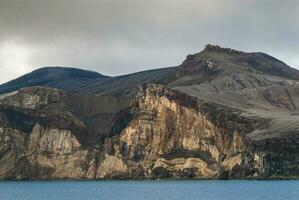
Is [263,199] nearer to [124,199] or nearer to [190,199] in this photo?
[190,199]

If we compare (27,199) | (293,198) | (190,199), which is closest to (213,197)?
(190,199)

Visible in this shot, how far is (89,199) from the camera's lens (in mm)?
127125

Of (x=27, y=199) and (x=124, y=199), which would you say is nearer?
(x=124, y=199)

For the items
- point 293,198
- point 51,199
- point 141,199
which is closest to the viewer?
point 293,198

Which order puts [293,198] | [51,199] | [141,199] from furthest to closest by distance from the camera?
[51,199] → [141,199] → [293,198]

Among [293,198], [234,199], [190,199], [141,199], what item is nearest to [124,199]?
[141,199]

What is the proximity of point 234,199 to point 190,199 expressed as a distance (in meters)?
7.63

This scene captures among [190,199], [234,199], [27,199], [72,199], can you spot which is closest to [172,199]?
[190,199]

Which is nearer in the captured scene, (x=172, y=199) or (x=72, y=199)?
(x=172, y=199)

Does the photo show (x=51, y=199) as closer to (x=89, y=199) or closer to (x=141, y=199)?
(x=89, y=199)

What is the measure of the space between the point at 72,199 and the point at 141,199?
13895 millimetres

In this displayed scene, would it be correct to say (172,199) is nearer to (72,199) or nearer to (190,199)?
(190,199)

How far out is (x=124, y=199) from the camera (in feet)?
404

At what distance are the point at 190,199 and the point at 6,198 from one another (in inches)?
1500
